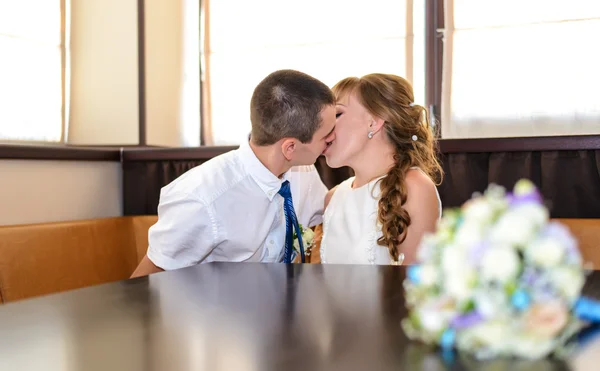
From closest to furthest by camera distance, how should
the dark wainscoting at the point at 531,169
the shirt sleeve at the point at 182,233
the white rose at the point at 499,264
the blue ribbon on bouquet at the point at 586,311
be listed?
1. the white rose at the point at 499,264
2. the blue ribbon on bouquet at the point at 586,311
3. the shirt sleeve at the point at 182,233
4. the dark wainscoting at the point at 531,169

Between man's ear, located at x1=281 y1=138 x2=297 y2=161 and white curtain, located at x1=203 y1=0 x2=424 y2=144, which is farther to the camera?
white curtain, located at x1=203 y1=0 x2=424 y2=144

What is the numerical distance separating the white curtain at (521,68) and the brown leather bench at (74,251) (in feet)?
3.31

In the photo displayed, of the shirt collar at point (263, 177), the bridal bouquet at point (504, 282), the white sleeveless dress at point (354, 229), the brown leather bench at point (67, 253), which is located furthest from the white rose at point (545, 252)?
the brown leather bench at point (67, 253)

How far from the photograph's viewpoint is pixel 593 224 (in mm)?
2541

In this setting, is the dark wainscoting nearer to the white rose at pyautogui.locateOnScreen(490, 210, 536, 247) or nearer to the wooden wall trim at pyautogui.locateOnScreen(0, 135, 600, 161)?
the wooden wall trim at pyautogui.locateOnScreen(0, 135, 600, 161)

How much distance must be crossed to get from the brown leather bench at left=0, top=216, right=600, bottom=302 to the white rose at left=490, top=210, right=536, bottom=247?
207 centimetres

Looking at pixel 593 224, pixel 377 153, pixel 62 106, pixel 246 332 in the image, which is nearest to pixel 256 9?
pixel 62 106

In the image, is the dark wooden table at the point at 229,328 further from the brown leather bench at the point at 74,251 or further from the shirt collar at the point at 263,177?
the brown leather bench at the point at 74,251

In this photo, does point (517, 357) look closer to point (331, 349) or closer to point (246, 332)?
point (331, 349)

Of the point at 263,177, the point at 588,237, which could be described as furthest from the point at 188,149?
the point at 588,237

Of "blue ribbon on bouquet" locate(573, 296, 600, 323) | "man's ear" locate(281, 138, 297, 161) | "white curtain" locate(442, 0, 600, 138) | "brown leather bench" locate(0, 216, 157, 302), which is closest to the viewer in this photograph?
"blue ribbon on bouquet" locate(573, 296, 600, 323)

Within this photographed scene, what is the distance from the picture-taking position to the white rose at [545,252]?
2.06 feet

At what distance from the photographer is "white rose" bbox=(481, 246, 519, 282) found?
620mm

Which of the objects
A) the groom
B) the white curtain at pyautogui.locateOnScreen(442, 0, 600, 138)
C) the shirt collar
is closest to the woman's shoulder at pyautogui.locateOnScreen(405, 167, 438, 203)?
the groom
